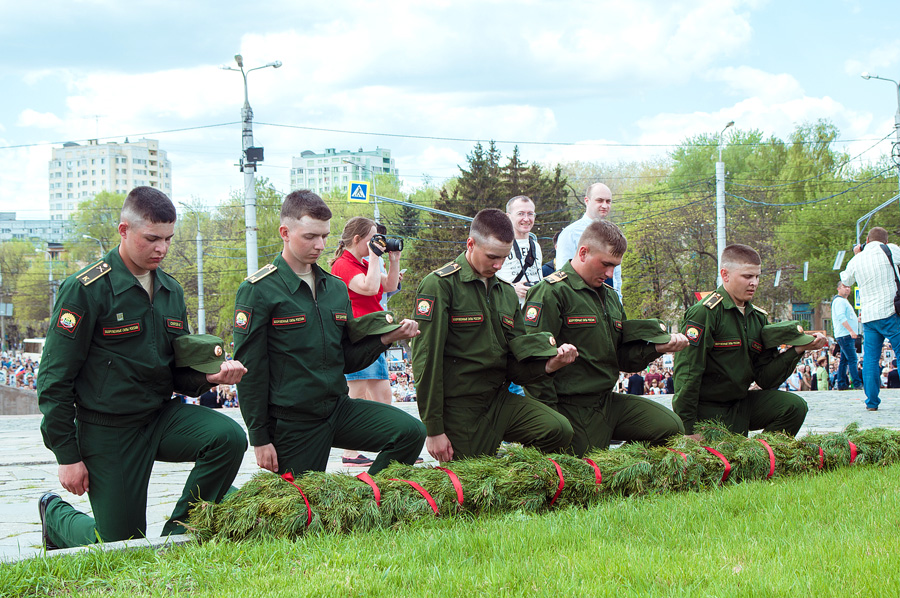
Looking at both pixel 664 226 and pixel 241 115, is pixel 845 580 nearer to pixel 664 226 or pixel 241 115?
pixel 241 115

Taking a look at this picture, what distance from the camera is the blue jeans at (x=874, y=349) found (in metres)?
10.5

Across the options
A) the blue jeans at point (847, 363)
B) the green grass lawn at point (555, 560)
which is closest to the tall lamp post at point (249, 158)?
the blue jeans at point (847, 363)

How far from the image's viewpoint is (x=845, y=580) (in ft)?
10.3

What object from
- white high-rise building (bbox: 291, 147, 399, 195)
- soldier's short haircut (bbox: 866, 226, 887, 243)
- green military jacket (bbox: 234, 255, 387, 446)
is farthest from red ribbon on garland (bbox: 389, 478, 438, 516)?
white high-rise building (bbox: 291, 147, 399, 195)

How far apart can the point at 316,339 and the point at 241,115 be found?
784 inches

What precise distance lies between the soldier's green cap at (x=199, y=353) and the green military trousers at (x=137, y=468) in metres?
0.30

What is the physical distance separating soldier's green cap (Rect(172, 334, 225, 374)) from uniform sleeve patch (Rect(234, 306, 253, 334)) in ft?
0.53

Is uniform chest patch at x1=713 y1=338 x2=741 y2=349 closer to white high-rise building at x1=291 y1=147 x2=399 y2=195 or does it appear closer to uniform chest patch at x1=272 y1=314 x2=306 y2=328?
uniform chest patch at x1=272 y1=314 x2=306 y2=328

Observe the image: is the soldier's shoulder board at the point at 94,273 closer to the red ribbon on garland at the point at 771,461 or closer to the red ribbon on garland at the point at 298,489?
the red ribbon on garland at the point at 298,489

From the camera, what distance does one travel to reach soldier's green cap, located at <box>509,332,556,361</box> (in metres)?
5.49

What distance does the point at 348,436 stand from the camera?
16.8ft

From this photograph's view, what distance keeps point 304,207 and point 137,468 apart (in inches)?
71.4

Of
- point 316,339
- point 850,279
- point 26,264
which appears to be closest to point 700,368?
point 316,339

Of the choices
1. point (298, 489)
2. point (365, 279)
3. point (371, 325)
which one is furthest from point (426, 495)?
point (365, 279)
